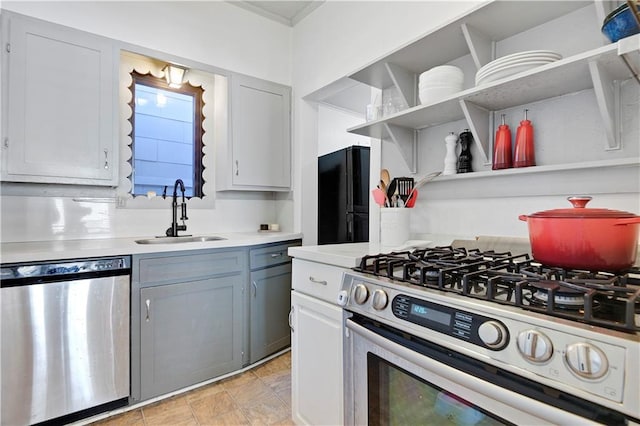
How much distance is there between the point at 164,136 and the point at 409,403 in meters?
2.51

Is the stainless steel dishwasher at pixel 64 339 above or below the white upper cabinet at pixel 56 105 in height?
below

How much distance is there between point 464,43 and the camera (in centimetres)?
147

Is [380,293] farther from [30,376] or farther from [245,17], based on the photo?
[245,17]

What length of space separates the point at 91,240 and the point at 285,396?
5.15 feet

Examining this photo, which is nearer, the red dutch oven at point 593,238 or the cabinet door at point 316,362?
the red dutch oven at point 593,238

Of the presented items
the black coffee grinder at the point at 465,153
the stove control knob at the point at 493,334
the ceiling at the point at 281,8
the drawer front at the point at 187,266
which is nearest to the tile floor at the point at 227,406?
the drawer front at the point at 187,266

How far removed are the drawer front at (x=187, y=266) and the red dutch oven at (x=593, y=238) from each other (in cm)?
175

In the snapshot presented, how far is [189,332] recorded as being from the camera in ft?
6.34

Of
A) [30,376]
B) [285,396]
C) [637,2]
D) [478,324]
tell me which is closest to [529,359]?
[478,324]

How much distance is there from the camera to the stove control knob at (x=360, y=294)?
3.53ft

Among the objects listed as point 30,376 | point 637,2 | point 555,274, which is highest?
point 637,2

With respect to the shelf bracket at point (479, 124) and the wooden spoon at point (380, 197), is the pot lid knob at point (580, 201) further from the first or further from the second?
the wooden spoon at point (380, 197)

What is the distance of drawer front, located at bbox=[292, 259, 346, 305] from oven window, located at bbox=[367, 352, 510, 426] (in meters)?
0.30

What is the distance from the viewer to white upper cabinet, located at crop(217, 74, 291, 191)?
2527 millimetres
